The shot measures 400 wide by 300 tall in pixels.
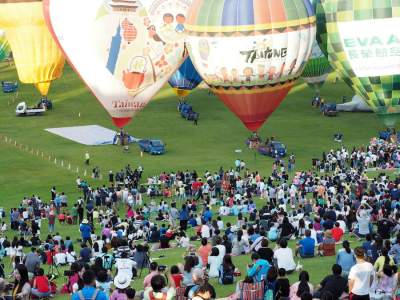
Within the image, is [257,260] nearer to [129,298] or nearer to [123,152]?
[129,298]

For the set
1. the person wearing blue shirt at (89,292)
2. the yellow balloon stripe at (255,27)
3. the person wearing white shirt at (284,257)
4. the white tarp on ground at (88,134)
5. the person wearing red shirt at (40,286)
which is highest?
the yellow balloon stripe at (255,27)

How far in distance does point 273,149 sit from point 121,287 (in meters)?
38.0

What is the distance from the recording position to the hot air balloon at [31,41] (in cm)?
5856

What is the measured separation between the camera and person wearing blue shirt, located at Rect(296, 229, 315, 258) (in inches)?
1016

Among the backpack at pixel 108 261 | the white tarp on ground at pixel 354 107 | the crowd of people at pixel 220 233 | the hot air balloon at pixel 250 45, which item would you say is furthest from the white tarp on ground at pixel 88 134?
the backpack at pixel 108 261

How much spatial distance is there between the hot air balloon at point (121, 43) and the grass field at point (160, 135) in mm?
5041

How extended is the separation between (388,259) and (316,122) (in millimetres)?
47380

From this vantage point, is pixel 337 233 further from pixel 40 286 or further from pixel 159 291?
pixel 159 291

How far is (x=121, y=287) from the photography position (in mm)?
20016

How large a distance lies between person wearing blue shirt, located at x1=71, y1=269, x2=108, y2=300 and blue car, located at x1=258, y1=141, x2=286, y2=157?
127 ft

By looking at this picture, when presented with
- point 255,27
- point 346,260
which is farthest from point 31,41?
point 346,260

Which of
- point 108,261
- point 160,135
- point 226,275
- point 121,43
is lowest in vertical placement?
point 160,135

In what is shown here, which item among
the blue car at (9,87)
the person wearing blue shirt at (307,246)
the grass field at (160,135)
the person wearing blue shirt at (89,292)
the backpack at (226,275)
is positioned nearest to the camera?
the person wearing blue shirt at (89,292)

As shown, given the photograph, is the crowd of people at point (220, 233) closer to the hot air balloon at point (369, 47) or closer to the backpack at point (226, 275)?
the backpack at point (226, 275)
